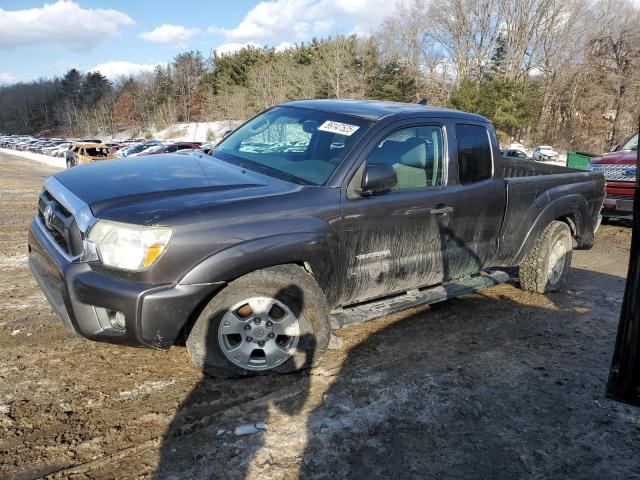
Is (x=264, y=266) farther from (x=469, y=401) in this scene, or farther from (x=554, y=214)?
(x=554, y=214)

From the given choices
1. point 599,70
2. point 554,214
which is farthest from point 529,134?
point 554,214

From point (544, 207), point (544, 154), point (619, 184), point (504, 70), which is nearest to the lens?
point (544, 207)

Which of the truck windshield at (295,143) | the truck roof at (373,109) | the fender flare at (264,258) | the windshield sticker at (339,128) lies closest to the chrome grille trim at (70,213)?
the fender flare at (264,258)

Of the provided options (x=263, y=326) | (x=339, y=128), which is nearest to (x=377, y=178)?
(x=339, y=128)

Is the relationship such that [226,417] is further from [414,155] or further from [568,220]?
[568,220]

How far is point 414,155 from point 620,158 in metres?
7.13

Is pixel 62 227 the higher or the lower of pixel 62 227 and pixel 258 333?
the higher

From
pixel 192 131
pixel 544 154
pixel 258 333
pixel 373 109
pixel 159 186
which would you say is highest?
pixel 192 131

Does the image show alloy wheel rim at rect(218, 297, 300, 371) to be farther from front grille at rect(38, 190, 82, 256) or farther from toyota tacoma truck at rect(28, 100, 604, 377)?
front grille at rect(38, 190, 82, 256)

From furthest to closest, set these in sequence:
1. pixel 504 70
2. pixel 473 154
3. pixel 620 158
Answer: pixel 504 70
pixel 620 158
pixel 473 154

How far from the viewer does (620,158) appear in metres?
9.25

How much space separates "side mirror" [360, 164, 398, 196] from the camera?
11.4 ft

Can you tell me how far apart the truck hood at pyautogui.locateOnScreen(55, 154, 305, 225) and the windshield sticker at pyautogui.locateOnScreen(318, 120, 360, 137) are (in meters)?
0.69

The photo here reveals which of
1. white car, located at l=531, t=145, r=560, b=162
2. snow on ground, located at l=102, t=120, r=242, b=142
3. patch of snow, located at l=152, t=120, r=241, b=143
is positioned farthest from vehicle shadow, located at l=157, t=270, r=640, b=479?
patch of snow, located at l=152, t=120, r=241, b=143
